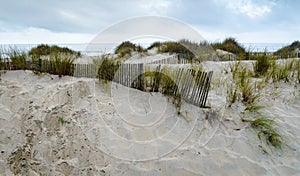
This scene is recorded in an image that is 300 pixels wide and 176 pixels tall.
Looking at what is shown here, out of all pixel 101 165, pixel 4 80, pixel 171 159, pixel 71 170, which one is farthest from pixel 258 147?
pixel 4 80

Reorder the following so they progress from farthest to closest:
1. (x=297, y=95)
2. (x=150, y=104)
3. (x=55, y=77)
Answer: (x=55, y=77)
(x=297, y=95)
(x=150, y=104)

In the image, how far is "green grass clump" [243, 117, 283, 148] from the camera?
2718 mm

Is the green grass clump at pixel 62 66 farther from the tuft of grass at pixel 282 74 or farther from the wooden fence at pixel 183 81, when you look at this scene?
the tuft of grass at pixel 282 74

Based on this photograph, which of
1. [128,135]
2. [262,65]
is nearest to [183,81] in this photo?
[128,135]

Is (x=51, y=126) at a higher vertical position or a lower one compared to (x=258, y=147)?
higher

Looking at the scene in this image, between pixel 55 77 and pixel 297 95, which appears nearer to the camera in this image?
pixel 297 95

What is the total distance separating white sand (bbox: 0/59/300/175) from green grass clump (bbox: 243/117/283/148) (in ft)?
0.34

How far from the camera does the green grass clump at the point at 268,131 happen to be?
272 cm

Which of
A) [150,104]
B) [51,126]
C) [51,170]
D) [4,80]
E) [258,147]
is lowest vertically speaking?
[51,170]

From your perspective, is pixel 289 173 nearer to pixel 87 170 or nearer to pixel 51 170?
pixel 87 170

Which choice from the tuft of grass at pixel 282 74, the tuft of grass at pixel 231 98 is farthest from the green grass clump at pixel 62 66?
the tuft of grass at pixel 282 74

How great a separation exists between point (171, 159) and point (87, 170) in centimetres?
106

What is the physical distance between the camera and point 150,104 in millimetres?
3395

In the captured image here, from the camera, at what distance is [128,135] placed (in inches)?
110
